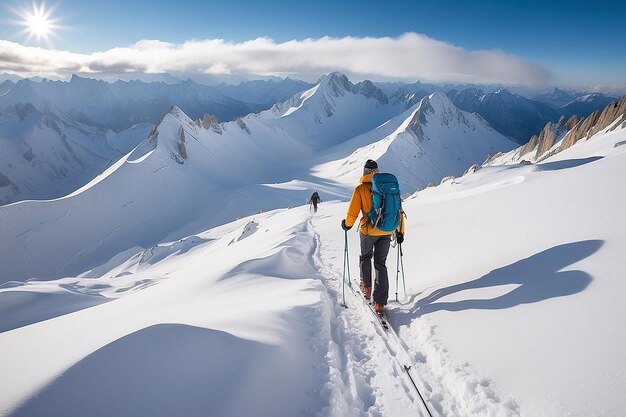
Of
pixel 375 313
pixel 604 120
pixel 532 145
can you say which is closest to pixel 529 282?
pixel 375 313

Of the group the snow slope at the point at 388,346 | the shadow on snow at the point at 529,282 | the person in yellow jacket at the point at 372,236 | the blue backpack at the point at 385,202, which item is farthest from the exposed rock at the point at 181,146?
the shadow on snow at the point at 529,282

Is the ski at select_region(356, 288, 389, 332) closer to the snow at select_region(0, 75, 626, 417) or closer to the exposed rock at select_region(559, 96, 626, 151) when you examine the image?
the snow at select_region(0, 75, 626, 417)

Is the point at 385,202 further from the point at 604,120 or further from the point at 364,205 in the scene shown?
the point at 604,120

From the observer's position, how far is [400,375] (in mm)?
4781

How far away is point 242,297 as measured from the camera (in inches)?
309

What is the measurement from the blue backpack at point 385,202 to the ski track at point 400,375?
6.07 ft

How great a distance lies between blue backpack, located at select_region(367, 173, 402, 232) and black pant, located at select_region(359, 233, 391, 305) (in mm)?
402

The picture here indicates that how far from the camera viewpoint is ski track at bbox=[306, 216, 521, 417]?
411 centimetres

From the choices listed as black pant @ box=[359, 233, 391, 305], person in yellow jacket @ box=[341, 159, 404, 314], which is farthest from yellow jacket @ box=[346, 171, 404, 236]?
black pant @ box=[359, 233, 391, 305]

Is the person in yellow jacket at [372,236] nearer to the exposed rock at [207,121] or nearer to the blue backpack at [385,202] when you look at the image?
the blue backpack at [385,202]

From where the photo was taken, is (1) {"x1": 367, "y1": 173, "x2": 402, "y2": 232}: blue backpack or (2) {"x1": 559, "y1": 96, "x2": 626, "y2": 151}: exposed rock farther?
(2) {"x1": 559, "y1": 96, "x2": 626, "y2": 151}: exposed rock

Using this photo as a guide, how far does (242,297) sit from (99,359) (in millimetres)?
4161

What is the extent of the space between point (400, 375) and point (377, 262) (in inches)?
106

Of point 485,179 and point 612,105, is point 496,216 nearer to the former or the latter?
point 485,179
